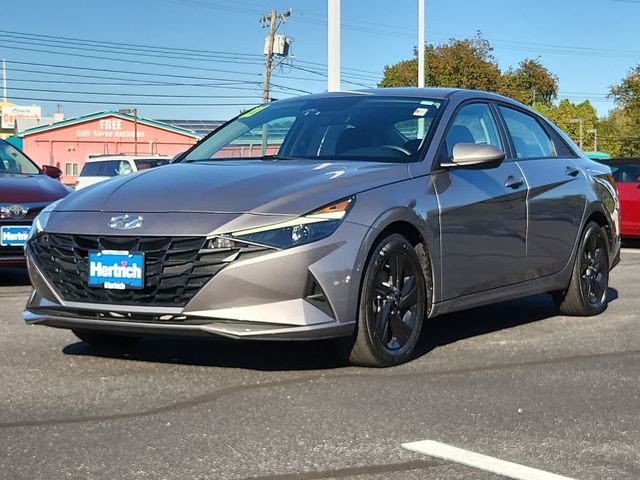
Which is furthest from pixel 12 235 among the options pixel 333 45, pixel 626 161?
pixel 626 161

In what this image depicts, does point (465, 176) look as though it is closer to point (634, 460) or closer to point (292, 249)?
point (292, 249)

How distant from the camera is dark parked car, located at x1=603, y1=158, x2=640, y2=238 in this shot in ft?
49.7

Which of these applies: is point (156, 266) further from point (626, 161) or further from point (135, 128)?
point (135, 128)

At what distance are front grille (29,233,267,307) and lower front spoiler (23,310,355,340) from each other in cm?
10

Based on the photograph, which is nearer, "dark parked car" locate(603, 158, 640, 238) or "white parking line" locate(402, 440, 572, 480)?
"white parking line" locate(402, 440, 572, 480)

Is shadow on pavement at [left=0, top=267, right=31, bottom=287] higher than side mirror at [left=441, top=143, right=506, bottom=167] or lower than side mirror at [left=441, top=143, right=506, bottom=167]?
lower

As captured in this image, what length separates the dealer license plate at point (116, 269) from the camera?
4801 millimetres

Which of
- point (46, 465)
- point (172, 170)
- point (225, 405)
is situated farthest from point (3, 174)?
point (46, 465)

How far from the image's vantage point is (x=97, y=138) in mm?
70500

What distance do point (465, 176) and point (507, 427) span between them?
7.07 ft

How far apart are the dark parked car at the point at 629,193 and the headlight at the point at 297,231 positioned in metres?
11.0

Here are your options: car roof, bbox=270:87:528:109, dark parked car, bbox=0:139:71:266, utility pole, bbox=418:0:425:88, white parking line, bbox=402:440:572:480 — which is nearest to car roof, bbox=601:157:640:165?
utility pole, bbox=418:0:425:88

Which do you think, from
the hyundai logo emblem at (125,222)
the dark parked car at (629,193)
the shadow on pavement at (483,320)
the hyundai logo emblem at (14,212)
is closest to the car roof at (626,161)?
the dark parked car at (629,193)

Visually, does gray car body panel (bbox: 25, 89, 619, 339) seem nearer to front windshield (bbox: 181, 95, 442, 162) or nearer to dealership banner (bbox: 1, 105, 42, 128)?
front windshield (bbox: 181, 95, 442, 162)
